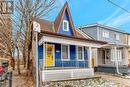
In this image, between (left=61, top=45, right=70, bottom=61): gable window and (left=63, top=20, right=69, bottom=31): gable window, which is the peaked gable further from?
(left=61, top=45, right=70, bottom=61): gable window

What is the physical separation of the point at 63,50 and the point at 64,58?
817 millimetres

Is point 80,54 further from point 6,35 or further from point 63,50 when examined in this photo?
point 6,35

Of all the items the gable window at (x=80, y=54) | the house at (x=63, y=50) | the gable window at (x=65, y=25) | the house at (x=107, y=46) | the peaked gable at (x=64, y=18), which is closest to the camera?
the house at (x=63, y=50)

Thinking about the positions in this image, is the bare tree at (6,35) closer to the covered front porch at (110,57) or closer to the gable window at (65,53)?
the gable window at (65,53)

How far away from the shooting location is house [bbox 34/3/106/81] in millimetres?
17125

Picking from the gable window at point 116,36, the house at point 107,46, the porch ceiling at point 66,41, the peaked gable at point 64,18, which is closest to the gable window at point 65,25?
the peaked gable at point 64,18

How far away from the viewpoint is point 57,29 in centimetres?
2314

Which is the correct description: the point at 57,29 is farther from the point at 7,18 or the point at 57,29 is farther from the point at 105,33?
the point at 105,33

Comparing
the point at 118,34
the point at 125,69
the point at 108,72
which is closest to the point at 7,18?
the point at 108,72

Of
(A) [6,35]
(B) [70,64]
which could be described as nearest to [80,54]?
(B) [70,64]

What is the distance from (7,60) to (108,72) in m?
11.7

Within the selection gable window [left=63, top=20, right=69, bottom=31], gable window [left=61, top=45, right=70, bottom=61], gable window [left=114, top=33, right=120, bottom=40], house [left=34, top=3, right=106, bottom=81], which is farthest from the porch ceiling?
gable window [left=114, top=33, right=120, bottom=40]

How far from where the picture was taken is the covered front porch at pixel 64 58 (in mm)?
17203

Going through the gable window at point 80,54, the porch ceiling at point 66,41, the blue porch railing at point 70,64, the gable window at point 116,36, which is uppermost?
the gable window at point 116,36
